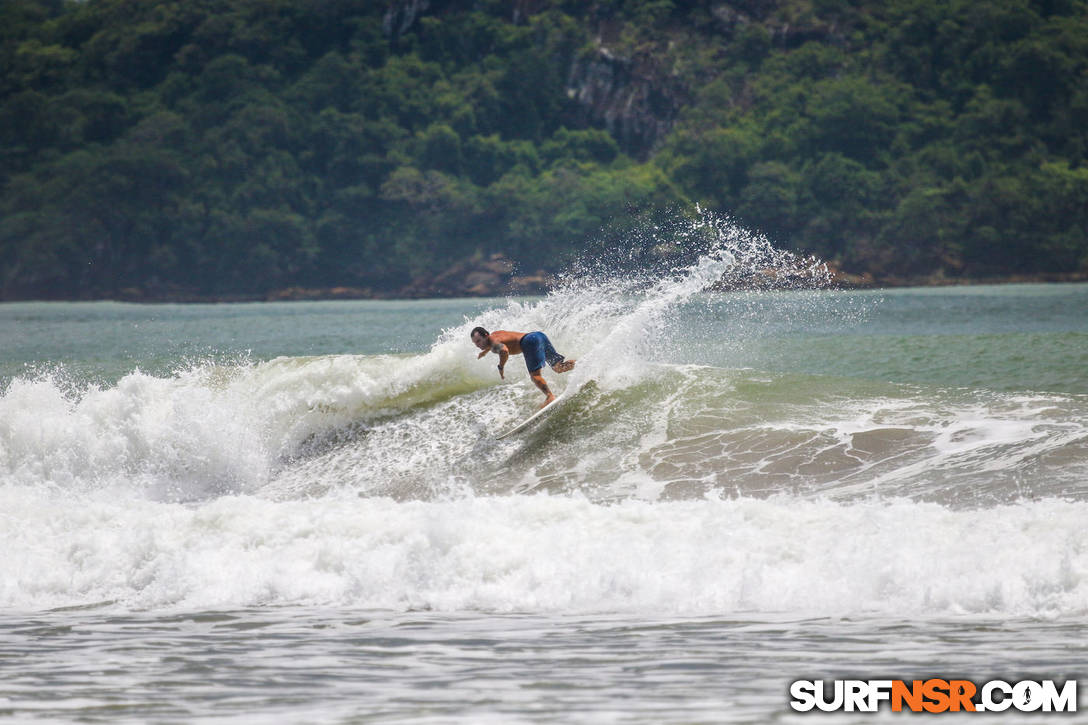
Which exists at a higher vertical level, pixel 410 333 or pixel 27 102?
pixel 27 102

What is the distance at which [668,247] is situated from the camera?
73.1m

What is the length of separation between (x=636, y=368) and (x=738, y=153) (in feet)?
229

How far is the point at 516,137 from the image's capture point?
310 ft

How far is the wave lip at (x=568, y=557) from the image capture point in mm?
8148

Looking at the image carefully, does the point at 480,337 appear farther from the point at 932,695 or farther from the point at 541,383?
the point at 932,695

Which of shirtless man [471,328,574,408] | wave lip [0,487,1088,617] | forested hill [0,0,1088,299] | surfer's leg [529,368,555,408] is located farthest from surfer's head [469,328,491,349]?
forested hill [0,0,1088,299]

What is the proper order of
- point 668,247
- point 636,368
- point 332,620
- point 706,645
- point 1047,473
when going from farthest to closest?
point 668,247 < point 636,368 < point 1047,473 < point 332,620 < point 706,645

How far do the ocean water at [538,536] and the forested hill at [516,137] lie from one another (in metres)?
61.6

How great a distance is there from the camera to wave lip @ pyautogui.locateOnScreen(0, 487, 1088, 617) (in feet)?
26.7

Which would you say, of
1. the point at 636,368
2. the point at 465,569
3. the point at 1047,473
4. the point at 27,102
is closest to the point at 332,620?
the point at 465,569

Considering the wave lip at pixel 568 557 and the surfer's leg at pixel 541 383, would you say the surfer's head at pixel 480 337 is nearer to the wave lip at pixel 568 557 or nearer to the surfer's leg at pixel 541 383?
the surfer's leg at pixel 541 383

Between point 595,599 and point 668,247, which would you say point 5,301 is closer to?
point 668,247

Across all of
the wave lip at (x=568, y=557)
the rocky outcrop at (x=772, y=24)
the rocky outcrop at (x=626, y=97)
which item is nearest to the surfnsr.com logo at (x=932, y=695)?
the wave lip at (x=568, y=557)

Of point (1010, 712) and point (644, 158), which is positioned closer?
point (1010, 712)
